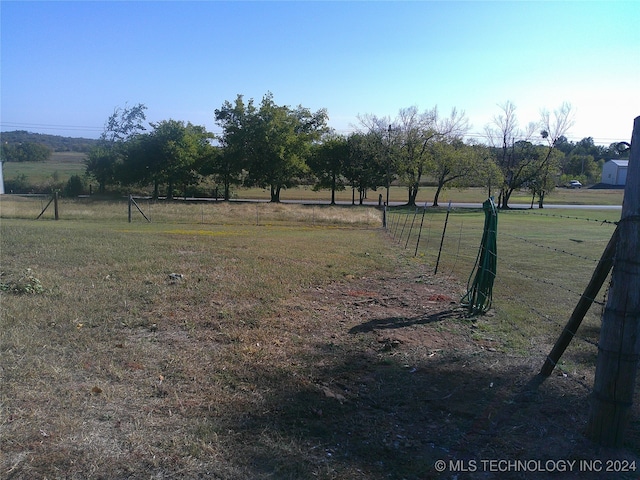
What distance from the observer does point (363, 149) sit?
184 ft

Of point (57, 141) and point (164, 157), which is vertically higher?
point (57, 141)

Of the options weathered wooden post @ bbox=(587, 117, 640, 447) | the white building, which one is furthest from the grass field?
the white building

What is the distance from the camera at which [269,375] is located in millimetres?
4793

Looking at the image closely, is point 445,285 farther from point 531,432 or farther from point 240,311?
point 531,432

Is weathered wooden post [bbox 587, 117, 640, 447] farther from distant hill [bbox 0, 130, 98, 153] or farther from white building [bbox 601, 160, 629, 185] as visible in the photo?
distant hill [bbox 0, 130, 98, 153]

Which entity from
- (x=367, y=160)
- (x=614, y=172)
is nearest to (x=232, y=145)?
(x=367, y=160)

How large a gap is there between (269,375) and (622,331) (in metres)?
3.12

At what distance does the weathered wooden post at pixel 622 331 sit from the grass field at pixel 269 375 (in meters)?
0.25

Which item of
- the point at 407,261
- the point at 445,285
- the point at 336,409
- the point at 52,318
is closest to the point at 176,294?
the point at 52,318

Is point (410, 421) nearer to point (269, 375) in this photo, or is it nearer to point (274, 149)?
point (269, 375)

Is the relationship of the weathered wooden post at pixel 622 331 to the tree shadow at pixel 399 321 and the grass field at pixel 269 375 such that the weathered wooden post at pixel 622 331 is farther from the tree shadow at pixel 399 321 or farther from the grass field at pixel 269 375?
the tree shadow at pixel 399 321

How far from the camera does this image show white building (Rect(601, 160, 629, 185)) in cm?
10486

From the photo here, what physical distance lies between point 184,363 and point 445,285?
21.5 ft

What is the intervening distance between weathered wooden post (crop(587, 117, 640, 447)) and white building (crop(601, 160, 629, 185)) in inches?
4559
